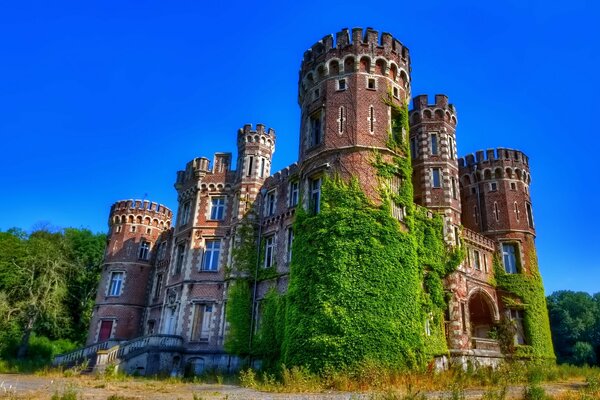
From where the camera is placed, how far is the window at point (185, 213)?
114 feet

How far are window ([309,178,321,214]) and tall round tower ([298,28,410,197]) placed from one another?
0.53 m

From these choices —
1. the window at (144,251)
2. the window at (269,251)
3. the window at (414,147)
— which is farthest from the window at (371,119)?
the window at (144,251)

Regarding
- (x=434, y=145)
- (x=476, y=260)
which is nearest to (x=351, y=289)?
(x=476, y=260)

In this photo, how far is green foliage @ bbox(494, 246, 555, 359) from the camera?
29172 mm

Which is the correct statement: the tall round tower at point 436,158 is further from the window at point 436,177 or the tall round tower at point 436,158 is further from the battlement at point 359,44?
the battlement at point 359,44

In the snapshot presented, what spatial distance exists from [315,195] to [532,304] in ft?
57.7

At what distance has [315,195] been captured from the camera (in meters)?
23.6

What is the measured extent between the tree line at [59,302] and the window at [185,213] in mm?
13802

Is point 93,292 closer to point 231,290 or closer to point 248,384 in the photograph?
point 231,290

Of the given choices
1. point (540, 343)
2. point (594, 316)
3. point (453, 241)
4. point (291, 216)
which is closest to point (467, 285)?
point (453, 241)

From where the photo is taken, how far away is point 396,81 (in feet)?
83.6

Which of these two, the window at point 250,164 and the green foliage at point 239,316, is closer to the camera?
the green foliage at point 239,316

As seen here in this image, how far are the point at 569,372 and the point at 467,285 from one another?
682 cm

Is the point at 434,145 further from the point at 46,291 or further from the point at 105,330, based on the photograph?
the point at 46,291
